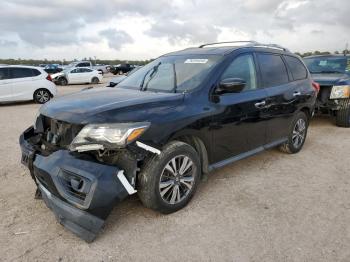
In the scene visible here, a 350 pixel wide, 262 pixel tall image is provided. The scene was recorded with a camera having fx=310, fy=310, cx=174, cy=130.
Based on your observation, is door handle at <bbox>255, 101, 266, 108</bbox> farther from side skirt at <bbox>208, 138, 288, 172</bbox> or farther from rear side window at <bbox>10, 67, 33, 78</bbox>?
rear side window at <bbox>10, 67, 33, 78</bbox>

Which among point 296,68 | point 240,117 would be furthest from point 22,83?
point 240,117

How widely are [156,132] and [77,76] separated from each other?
22.1 metres

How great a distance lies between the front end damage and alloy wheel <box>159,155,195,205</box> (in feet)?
1.17

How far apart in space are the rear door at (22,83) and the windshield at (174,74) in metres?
9.41

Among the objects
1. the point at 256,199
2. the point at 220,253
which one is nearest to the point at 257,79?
the point at 256,199

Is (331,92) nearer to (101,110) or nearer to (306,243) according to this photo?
(306,243)

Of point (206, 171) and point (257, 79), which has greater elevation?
point (257, 79)

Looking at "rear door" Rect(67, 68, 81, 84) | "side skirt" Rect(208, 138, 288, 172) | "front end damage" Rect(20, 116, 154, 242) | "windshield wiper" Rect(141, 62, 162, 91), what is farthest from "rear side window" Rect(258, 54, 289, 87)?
"rear door" Rect(67, 68, 81, 84)

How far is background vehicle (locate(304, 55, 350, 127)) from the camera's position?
6996 millimetres

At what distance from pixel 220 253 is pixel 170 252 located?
425 millimetres

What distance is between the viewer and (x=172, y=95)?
330 centimetres

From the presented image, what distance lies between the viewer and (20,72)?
39.9 ft

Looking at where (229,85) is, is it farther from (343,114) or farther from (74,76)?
(74,76)

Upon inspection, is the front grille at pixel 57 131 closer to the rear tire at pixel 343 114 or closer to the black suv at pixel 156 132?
the black suv at pixel 156 132
